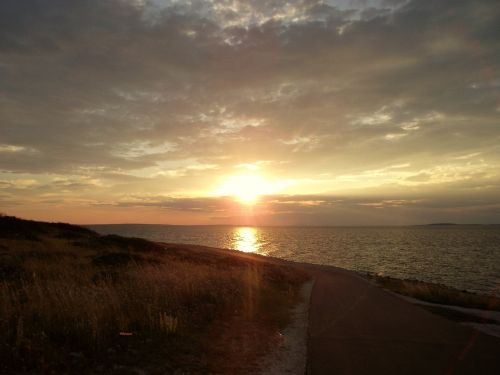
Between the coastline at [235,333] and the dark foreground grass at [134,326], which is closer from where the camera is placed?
the dark foreground grass at [134,326]

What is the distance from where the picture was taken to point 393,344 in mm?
11055

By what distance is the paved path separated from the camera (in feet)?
29.1

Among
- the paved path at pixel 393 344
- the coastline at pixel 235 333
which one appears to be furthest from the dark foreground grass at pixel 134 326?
the paved path at pixel 393 344

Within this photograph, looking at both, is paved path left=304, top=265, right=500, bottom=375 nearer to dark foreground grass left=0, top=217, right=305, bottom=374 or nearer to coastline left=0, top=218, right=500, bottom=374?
coastline left=0, top=218, right=500, bottom=374

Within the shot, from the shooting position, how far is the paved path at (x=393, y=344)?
8883mm

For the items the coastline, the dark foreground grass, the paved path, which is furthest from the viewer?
the paved path

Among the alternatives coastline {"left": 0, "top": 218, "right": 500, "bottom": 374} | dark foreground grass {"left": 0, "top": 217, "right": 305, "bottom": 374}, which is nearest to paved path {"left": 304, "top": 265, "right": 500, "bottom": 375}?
coastline {"left": 0, "top": 218, "right": 500, "bottom": 374}

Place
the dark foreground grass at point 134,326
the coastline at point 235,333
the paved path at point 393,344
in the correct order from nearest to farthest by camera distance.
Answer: the dark foreground grass at point 134,326 < the coastline at point 235,333 < the paved path at point 393,344

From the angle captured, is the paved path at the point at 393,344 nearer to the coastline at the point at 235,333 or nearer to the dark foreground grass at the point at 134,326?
the coastline at the point at 235,333

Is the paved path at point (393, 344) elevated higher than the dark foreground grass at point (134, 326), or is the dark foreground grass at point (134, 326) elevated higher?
the dark foreground grass at point (134, 326)

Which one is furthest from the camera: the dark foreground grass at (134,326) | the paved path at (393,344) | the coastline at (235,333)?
the paved path at (393,344)

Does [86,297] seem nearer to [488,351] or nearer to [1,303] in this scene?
[1,303]

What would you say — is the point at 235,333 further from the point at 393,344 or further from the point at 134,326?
the point at 393,344

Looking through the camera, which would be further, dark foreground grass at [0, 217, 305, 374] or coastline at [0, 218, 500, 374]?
coastline at [0, 218, 500, 374]
